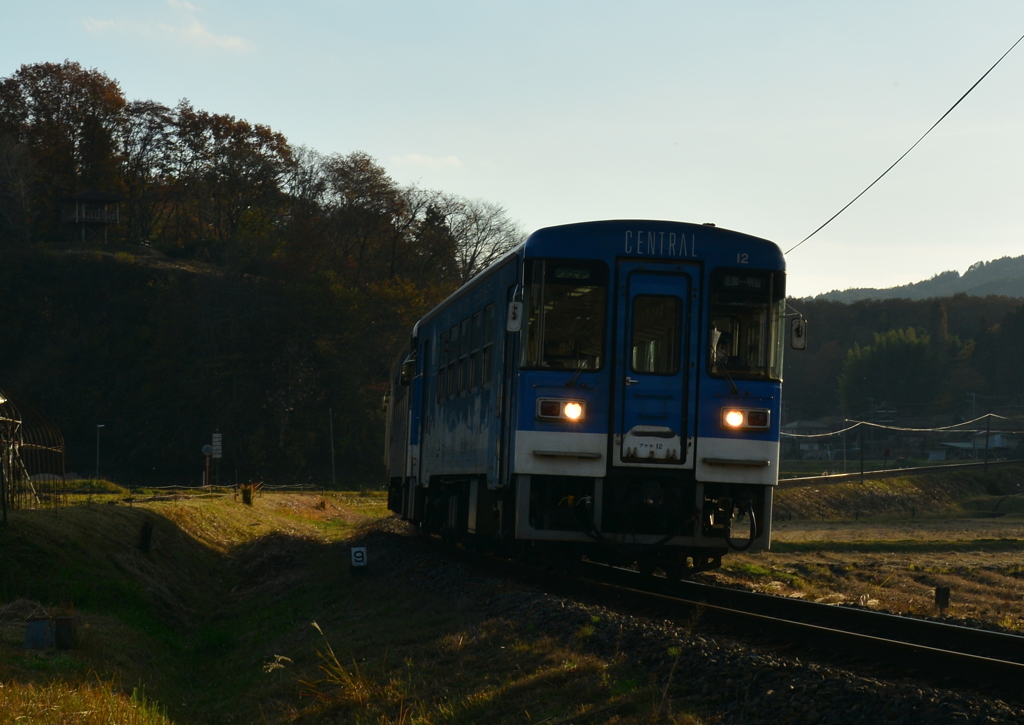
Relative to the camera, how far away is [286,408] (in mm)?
67750

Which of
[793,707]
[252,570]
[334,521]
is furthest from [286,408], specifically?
[793,707]

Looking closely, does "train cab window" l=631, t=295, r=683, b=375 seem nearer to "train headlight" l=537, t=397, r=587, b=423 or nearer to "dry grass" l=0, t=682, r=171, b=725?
"train headlight" l=537, t=397, r=587, b=423

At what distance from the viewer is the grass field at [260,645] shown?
7.64m

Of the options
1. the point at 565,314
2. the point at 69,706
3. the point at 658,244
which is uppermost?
the point at 658,244

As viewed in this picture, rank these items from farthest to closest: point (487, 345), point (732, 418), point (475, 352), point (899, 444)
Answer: point (899, 444), point (475, 352), point (487, 345), point (732, 418)

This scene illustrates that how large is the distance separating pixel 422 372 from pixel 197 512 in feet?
28.8

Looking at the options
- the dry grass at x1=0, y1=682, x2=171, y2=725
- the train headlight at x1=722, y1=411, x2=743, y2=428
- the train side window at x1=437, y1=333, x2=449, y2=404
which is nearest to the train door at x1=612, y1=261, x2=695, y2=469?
the train headlight at x1=722, y1=411, x2=743, y2=428

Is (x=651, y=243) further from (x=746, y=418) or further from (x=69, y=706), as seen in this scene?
(x=69, y=706)

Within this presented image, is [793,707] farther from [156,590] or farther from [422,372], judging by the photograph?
[422,372]

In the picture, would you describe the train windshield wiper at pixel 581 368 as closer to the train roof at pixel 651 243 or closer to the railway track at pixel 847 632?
the train roof at pixel 651 243

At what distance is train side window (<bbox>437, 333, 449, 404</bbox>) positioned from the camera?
16531 mm

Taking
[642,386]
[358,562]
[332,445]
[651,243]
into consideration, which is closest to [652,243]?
[651,243]

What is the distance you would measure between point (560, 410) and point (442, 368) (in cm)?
601

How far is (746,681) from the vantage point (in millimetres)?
6695
